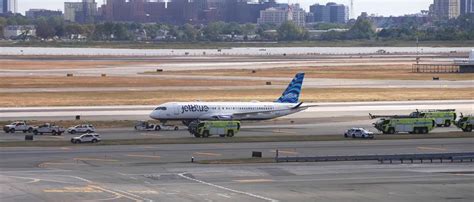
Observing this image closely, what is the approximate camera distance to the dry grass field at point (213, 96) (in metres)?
129

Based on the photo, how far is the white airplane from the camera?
100m

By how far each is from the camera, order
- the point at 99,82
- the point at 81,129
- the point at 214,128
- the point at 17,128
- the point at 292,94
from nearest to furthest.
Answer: the point at 214,128
the point at 81,129
the point at 17,128
the point at 292,94
the point at 99,82

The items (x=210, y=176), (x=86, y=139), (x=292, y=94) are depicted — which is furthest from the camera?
(x=292, y=94)

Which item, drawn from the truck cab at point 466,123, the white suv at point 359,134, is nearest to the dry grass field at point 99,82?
the truck cab at point 466,123

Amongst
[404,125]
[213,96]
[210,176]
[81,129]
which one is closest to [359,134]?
[404,125]

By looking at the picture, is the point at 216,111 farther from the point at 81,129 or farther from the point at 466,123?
the point at 466,123

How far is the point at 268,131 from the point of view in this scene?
97.1 metres

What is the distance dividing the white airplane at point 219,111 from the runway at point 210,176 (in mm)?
17883

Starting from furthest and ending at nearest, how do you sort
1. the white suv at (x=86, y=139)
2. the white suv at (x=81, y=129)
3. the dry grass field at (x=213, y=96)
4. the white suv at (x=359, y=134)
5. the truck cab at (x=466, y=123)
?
the dry grass field at (x=213, y=96) → the truck cab at (x=466, y=123) → the white suv at (x=81, y=129) → the white suv at (x=359, y=134) → the white suv at (x=86, y=139)

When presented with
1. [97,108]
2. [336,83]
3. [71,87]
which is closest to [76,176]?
[97,108]

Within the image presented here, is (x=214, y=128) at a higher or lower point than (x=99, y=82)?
lower

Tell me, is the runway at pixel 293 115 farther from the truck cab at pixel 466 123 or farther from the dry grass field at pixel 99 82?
the dry grass field at pixel 99 82

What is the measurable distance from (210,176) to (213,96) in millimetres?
70431

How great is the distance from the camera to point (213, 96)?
136250 mm
